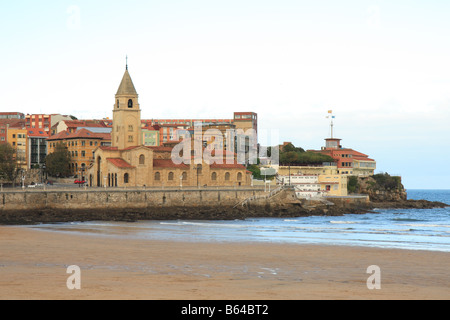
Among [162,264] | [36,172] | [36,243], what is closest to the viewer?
[162,264]

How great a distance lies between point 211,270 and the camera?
27.8 meters

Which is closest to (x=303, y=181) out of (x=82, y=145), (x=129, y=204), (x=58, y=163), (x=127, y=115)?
(x=127, y=115)

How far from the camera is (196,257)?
33.0 m

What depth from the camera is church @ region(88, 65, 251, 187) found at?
84000 mm

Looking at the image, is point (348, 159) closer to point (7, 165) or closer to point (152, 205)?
point (152, 205)

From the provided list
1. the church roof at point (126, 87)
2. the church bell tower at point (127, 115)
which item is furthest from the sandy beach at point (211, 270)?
the church roof at point (126, 87)

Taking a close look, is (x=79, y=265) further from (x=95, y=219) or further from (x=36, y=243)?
(x=95, y=219)

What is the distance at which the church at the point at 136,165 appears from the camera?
8400 centimetres

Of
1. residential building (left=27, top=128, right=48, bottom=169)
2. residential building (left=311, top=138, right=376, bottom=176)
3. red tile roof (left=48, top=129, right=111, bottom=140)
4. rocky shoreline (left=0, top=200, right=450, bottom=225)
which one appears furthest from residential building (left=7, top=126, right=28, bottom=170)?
residential building (left=311, top=138, right=376, bottom=176)

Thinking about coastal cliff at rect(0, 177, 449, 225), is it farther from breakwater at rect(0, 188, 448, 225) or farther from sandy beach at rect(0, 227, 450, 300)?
sandy beach at rect(0, 227, 450, 300)

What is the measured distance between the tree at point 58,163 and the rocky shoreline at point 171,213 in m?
41.3

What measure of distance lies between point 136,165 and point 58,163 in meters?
32.1
